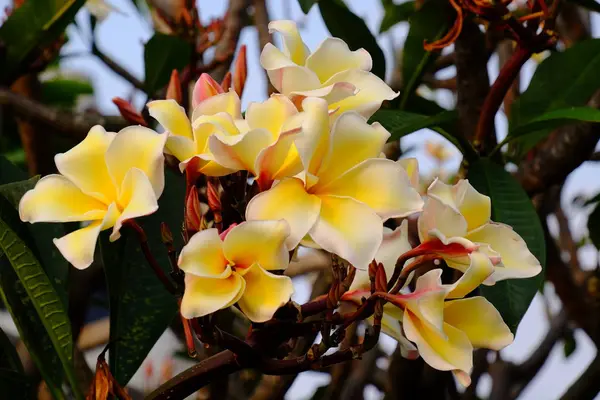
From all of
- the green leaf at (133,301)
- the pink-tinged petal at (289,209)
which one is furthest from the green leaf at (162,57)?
the pink-tinged petal at (289,209)

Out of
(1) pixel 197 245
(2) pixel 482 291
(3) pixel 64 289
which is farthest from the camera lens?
(3) pixel 64 289

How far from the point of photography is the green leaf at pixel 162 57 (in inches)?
42.5

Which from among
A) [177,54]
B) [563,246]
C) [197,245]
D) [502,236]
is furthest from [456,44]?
[563,246]

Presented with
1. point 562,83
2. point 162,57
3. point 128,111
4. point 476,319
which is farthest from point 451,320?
point 162,57

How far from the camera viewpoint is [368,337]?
44cm

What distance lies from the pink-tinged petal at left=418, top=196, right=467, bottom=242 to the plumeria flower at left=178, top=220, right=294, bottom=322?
10 centimetres

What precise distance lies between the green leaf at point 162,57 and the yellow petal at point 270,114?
67 centimetres

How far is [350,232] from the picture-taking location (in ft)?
1.35

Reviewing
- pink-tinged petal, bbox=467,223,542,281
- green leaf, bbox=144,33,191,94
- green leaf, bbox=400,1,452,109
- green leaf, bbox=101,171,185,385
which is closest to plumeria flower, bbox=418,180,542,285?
pink-tinged petal, bbox=467,223,542,281

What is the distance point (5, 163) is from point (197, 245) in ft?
1.49

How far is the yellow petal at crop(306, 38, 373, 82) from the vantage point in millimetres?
521

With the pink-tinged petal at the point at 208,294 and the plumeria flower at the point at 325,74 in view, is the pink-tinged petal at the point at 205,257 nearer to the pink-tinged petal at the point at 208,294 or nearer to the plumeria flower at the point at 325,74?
the pink-tinged petal at the point at 208,294

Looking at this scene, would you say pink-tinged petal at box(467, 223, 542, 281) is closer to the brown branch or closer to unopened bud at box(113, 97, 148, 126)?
unopened bud at box(113, 97, 148, 126)

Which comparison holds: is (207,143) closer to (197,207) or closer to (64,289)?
(197,207)
